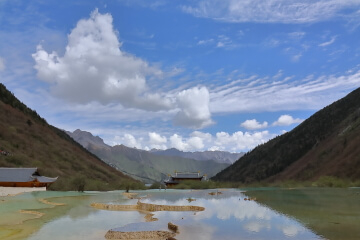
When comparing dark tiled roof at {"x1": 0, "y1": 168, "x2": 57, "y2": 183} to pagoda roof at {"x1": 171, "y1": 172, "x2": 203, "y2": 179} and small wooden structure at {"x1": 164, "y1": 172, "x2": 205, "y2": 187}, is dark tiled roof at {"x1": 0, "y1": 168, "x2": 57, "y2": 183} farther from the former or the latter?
pagoda roof at {"x1": 171, "y1": 172, "x2": 203, "y2": 179}

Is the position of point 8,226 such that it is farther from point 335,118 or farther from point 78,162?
point 335,118

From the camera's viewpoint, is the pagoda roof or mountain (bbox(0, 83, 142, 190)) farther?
the pagoda roof

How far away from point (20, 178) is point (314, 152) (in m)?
109

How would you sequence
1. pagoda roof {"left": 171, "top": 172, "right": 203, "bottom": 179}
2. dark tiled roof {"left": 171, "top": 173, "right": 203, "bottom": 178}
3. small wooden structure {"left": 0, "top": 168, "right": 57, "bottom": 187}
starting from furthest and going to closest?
dark tiled roof {"left": 171, "top": 173, "right": 203, "bottom": 178}, pagoda roof {"left": 171, "top": 172, "right": 203, "bottom": 179}, small wooden structure {"left": 0, "top": 168, "right": 57, "bottom": 187}

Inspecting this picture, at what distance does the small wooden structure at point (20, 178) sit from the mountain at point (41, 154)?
3570 millimetres

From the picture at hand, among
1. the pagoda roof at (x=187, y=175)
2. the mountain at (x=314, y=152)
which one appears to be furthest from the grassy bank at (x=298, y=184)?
the mountain at (x=314, y=152)

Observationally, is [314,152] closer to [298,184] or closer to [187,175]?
[298,184]

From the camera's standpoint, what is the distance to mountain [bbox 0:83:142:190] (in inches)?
2924

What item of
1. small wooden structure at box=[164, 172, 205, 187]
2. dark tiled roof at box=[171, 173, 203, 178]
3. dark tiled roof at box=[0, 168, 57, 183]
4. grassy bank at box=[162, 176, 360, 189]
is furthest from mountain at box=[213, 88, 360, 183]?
dark tiled roof at box=[0, 168, 57, 183]

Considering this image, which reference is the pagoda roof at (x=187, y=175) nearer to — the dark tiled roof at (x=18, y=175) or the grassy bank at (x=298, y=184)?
the grassy bank at (x=298, y=184)

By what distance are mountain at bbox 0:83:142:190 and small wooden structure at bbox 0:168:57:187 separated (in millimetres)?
3570

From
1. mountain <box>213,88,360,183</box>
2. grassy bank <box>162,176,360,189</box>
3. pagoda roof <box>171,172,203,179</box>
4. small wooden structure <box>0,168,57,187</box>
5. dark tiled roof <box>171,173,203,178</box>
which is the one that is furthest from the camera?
dark tiled roof <box>171,173,203,178</box>

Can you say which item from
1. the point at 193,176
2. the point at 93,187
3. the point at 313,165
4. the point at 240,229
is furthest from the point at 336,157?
the point at 240,229

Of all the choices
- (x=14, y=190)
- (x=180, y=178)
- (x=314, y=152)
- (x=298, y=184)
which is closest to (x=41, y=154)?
(x=14, y=190)
